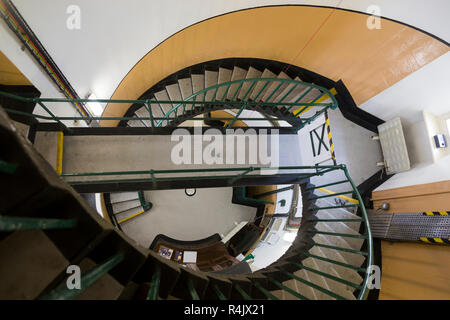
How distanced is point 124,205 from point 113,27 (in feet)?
12.2

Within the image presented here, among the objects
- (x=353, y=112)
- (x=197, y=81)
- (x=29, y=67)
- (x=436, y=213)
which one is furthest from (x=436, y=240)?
(x=29, y=67)

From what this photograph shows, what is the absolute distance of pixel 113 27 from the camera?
2.72 meters

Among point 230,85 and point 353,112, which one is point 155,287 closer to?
point 230,85

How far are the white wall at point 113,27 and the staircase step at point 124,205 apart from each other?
2.62m

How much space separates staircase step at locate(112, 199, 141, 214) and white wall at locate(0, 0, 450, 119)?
2617mm

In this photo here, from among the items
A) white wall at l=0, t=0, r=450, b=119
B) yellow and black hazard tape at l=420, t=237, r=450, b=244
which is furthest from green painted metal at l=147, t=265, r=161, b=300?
yellow and black hazard tape at l=420, t=237, r=450, b=244

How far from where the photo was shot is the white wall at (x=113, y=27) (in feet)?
7.54

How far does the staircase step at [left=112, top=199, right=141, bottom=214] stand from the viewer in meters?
4.83
